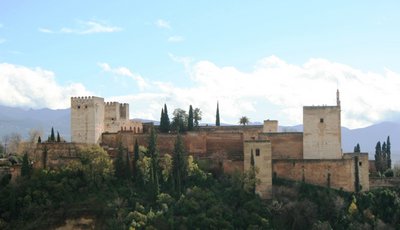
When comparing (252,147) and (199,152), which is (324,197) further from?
(199,152)

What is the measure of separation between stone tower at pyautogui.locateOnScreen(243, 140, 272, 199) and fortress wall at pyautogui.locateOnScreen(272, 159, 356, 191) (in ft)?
6.79

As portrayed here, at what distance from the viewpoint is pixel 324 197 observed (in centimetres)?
5041

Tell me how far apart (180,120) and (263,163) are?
1280 centimetres

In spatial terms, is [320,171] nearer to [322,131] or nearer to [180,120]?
[322,131]

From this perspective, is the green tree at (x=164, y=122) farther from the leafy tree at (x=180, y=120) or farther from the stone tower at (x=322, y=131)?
the stone tower at (x=322, y=131)

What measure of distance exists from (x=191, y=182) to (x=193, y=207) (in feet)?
13.3

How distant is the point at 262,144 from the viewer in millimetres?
50938

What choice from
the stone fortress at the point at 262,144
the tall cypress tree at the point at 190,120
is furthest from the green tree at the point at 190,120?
the stone fortress at the point at 262,144

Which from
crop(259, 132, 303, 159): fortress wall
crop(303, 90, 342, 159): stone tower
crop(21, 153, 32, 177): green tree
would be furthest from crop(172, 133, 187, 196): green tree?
crop(21, 153, 32, 177): green tree

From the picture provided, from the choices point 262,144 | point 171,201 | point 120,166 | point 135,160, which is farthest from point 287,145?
point 120,166

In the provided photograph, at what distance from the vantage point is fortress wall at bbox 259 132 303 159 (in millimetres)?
55438

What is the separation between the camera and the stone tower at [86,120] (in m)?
56.7

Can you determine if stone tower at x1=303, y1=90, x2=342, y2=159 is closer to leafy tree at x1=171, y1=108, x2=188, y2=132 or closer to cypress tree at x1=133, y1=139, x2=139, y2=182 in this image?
leafy tree at x1=171, y1=108, x2=188, y2=132

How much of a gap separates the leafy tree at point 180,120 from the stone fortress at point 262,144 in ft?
5.50
